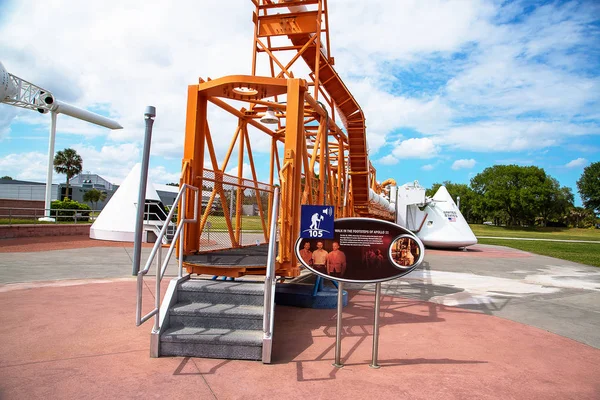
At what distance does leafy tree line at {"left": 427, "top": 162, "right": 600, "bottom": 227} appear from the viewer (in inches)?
2963

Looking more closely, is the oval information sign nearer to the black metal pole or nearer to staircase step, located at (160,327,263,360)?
staircase step, located at (160,327,263,360)

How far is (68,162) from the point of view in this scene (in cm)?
6203

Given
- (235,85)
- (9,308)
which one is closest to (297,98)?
(235,85)

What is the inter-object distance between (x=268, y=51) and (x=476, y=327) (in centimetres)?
664

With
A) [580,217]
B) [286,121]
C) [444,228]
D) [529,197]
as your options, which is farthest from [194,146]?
[580,217]

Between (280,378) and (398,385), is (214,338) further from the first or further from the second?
(398,385)

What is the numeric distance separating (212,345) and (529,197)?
267 feet

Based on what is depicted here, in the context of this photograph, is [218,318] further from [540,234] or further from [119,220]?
[540,234]

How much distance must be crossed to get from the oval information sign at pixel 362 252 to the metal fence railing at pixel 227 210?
8.44ft

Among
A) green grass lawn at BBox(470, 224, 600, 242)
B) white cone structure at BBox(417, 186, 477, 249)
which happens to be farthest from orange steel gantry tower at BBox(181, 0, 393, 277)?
green grass lawn at BBox(470, 224, 600, 242)

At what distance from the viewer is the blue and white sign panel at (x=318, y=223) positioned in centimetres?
496

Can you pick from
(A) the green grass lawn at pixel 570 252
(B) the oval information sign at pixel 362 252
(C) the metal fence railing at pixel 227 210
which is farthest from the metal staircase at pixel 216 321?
(A) the green grass lawn at pixel 570 252

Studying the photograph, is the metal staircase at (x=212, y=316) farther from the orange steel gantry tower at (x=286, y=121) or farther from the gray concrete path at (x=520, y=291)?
the gray concrete path at (x=520, y=291)

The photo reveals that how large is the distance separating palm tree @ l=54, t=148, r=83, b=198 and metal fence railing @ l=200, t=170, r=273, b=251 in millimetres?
62902
